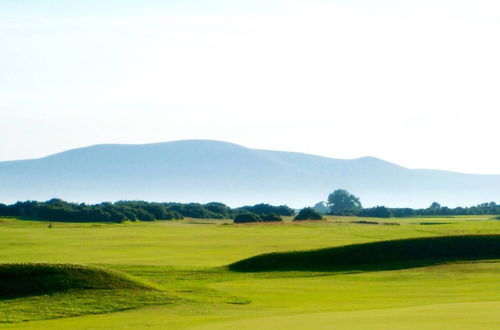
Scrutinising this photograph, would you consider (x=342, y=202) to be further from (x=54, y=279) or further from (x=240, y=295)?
(x=54, y=279)

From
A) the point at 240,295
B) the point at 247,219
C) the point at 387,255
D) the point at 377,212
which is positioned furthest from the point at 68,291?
the point at 377,212

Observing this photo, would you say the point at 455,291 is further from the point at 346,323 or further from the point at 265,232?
the point at 265,232

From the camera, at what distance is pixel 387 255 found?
160 ft

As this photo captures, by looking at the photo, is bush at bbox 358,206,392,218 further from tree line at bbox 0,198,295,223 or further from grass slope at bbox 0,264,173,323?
grass slope at bbox 0,264,173,323

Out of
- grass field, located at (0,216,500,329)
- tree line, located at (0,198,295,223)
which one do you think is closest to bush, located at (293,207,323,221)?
tree line, located at (0,198,295,223)

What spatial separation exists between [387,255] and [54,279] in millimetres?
21456

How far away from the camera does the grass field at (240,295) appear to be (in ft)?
78.4

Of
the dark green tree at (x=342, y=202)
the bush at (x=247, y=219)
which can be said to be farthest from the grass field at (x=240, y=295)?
the dark green tree at (x=342, y=202)

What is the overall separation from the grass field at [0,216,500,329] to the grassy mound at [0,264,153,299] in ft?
1.94

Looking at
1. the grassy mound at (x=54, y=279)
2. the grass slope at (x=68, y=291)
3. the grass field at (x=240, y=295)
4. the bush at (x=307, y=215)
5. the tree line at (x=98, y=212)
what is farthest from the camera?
the bush at (x=307, y=215)

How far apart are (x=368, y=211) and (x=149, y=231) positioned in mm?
56367

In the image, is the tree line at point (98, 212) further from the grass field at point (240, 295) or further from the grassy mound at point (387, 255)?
the grassy mound at point (387, 255)

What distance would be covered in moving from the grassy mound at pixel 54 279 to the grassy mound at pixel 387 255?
12240mm

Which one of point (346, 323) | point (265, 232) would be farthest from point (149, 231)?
point (346, 323)
